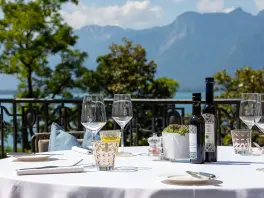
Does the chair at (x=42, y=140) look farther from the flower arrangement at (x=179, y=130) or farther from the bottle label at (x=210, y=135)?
the bottle label at (x=210, y=135)

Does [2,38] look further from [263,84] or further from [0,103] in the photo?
[0,103]

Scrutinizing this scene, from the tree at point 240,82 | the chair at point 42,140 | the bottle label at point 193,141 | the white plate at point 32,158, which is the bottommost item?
the chair at point 42,140

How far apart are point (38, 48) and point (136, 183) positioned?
15.5 metres

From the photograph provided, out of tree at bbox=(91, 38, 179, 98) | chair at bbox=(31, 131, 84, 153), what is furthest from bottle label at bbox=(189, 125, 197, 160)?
tree at bbox=(91, 38, 179, 98)

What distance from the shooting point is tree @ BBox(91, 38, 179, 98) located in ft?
53.5

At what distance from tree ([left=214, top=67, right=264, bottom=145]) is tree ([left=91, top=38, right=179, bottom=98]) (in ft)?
14.0

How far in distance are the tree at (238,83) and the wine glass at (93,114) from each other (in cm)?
887

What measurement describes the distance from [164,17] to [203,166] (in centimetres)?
8596

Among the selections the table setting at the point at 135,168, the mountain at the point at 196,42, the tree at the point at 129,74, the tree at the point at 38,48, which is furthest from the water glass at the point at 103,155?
the mountain at the point at 196,42

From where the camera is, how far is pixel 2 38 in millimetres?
16391

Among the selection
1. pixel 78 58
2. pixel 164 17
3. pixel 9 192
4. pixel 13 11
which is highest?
pixel 164 17

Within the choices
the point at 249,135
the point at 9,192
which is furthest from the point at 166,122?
the point at 9,192

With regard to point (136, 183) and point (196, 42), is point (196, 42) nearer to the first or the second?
point (196, 42)

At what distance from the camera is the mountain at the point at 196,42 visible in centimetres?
6888
